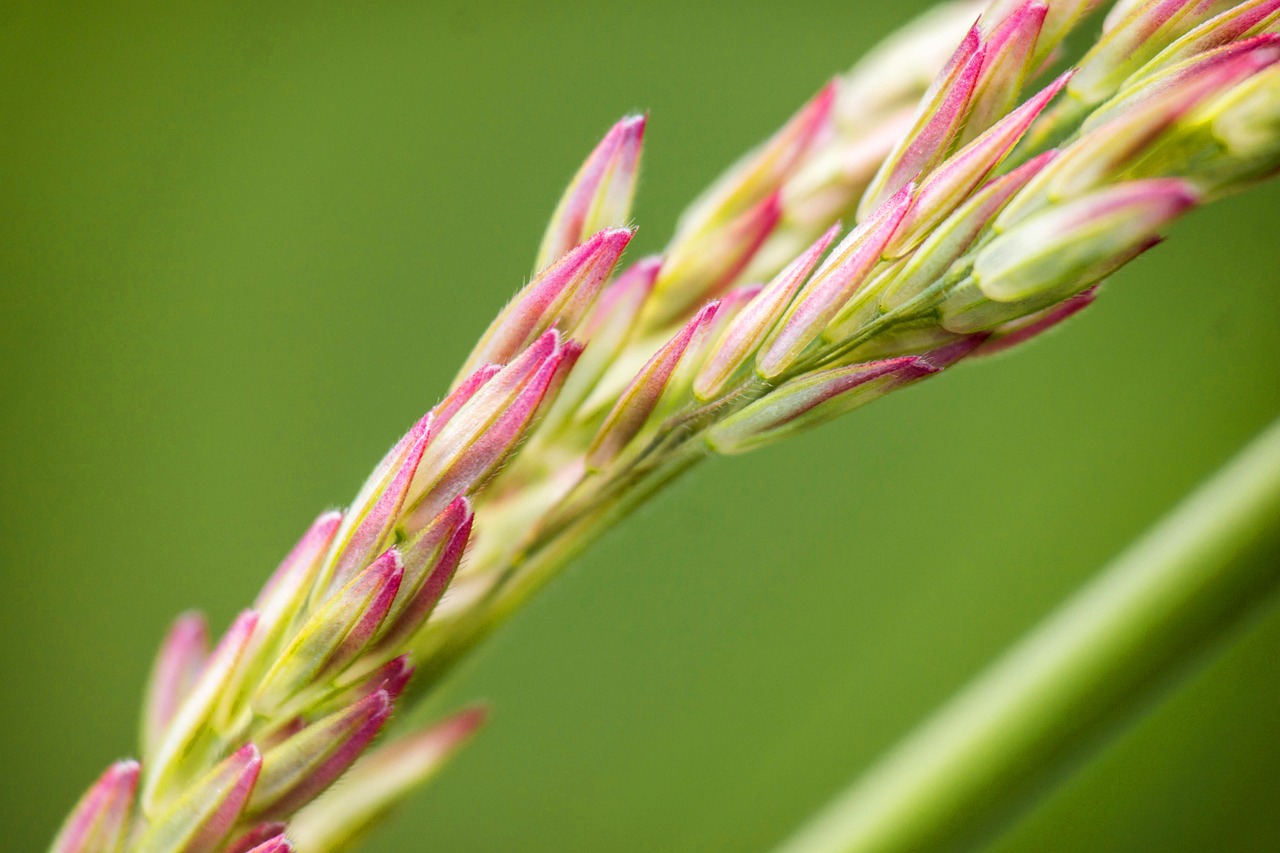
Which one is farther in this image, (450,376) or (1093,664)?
(450,376)

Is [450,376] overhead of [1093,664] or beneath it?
overhead

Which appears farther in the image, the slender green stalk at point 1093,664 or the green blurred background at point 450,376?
the green blurred background at point 450,376

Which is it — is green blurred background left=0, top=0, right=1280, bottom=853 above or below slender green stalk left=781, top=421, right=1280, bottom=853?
above

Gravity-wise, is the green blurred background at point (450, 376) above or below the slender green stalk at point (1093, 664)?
above

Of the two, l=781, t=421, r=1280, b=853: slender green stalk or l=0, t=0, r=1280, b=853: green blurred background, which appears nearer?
l=781, t=421, r=1280, b=853: slender green stalk
